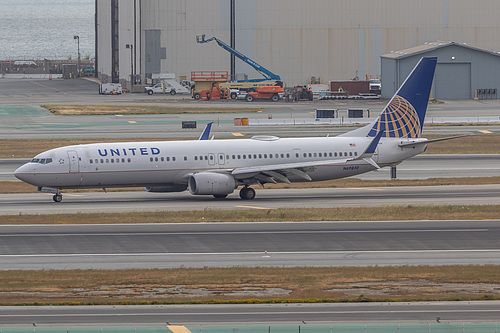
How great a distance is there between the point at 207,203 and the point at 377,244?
16432 mm

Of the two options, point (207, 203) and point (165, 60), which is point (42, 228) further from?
point (165, 60)

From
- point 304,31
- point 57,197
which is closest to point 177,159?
point 57,197

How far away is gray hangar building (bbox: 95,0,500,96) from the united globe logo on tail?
91.1 m

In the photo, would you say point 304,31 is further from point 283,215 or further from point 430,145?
point 283,215

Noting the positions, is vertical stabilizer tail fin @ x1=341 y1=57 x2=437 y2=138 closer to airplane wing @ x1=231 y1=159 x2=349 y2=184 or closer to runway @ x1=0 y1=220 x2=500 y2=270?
airplane wing @ x1=231 y1=159 x2=349 y2=184

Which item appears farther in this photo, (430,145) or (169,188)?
(430,145)

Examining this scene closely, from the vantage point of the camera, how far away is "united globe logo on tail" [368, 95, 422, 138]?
5659 cm

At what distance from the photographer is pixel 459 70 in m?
128

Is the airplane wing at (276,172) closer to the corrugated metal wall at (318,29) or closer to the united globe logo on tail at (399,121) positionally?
the united globe logo on tail at (399,121)

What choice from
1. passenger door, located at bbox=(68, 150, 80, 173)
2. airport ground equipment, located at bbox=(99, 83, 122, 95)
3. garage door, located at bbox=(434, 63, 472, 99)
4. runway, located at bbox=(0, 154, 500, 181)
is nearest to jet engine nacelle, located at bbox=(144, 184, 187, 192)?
passenger door, located at bbox=(68, 150, 80, 173)

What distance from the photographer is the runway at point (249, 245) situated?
34906 mm

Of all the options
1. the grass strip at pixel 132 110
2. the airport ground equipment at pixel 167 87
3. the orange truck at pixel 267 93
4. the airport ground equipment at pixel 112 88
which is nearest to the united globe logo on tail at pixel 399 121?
the grass strip at pixel 132 110

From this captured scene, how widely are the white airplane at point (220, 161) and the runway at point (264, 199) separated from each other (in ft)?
3.72

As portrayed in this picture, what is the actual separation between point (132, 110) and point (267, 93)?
2599 centimetres
